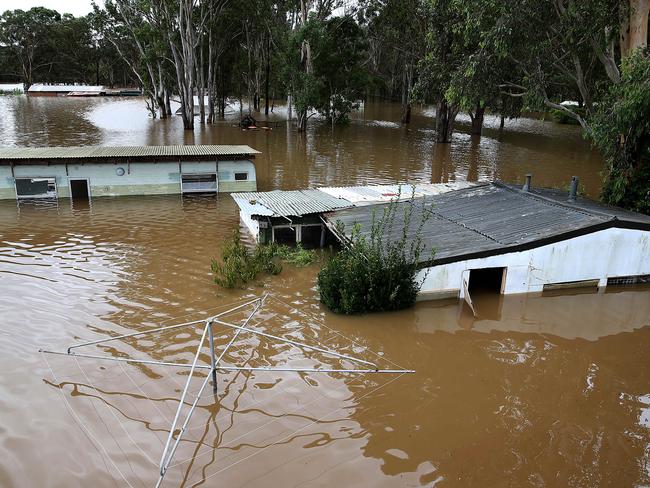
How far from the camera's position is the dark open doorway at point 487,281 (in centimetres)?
1463

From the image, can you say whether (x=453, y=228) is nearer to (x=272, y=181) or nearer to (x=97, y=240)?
(x=97, y=240)

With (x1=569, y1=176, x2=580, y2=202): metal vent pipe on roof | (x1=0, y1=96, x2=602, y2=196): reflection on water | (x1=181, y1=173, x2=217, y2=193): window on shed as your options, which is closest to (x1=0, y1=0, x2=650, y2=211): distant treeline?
(x1=569, y1=176, x2=580, y2=202): metal vent pipe on roof

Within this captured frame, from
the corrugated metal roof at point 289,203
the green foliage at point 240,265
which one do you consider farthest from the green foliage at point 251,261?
the corrugated metal roof at point 289,203

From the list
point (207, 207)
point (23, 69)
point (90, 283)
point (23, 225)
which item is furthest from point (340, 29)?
point (23, 69)

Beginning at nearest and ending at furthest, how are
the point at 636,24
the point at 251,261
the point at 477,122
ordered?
the point at 251,261
the point at 636,24
the point at 477,122

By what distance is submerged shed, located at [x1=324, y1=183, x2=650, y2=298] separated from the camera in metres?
13.6

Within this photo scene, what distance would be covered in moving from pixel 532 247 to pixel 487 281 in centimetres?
201

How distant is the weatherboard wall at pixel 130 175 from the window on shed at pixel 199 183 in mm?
218

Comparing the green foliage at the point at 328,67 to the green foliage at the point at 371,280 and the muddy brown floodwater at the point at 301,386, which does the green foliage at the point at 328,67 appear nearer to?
the muddy brown floodwater at the point at 301,386

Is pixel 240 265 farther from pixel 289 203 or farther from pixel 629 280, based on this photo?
pixel 629 280

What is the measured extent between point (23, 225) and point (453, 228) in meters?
16.1

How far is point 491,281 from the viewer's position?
15195 mm

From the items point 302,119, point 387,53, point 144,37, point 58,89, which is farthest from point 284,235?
point 58,89

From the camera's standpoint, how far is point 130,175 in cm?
2405
